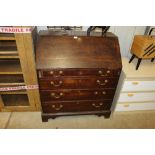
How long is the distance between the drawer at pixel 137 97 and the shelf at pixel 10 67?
1.59 meters

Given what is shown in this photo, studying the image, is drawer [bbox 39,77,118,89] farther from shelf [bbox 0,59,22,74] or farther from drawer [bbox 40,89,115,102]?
shelf [bbox 0,59,22,74]

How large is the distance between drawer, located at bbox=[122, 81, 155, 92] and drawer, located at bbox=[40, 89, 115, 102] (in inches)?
8.6

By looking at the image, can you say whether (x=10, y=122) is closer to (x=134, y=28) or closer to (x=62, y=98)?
(x=62, y=98)

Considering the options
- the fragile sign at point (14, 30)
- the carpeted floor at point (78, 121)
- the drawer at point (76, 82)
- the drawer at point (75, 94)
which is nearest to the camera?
the fragile sign at point (14, 30)

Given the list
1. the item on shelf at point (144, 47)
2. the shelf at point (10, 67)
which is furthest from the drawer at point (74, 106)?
the item on shelf at point (144, 47)

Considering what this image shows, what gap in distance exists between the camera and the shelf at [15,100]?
2597 millimetres

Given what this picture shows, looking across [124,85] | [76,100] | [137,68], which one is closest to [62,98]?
[76,100]

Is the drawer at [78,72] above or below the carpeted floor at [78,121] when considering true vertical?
above

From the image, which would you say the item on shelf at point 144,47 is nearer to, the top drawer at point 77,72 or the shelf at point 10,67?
the top drawer at point 77,72

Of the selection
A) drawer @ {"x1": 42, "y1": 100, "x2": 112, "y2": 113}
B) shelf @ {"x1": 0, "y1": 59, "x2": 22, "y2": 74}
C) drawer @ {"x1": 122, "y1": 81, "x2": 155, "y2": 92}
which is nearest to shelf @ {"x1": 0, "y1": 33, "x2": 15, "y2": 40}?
shelf @ {"x1": 0, "y1": 59, "x2": 22, "y2": 74}

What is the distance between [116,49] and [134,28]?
0.70 metres

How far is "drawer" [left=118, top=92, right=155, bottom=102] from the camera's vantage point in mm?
2429

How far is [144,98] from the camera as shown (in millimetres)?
2521

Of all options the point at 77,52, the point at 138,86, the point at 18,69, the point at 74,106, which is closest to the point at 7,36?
the point at 18,69
